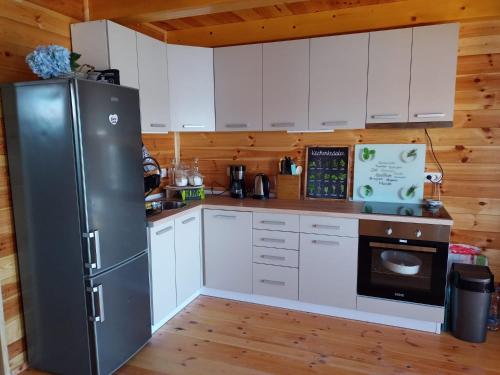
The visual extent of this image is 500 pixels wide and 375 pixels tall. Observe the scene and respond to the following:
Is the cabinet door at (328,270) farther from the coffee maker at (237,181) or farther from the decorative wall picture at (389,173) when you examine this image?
the coffee maker at (237,181)

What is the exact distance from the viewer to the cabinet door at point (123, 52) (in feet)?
7.97

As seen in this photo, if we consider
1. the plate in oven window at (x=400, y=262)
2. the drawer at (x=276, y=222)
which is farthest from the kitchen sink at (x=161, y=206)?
the plate in oven window at (x=400, y=262)

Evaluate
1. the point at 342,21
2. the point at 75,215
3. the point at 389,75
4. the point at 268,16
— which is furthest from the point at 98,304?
the point at 342,21

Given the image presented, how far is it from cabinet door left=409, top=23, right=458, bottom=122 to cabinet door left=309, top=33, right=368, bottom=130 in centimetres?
36

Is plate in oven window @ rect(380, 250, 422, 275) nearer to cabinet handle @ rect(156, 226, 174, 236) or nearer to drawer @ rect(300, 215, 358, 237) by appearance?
drawer @ rect(300, 215, 358, 237)

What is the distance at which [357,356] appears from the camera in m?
2.33

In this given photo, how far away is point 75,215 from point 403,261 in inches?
87.5

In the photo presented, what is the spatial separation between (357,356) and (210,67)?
8.39 ft

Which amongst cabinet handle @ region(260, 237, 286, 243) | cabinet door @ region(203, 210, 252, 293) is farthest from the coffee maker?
A: cabinet handle @ region(260, 237, 286, 243)

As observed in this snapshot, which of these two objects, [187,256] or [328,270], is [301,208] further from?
[187,256]

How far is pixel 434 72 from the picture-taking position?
8.48 feet

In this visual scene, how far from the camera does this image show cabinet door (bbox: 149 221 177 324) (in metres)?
2.50

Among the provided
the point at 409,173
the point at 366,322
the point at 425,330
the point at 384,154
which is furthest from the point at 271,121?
the point at 425,330

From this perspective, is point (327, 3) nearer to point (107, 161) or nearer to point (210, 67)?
point (210, 67)
